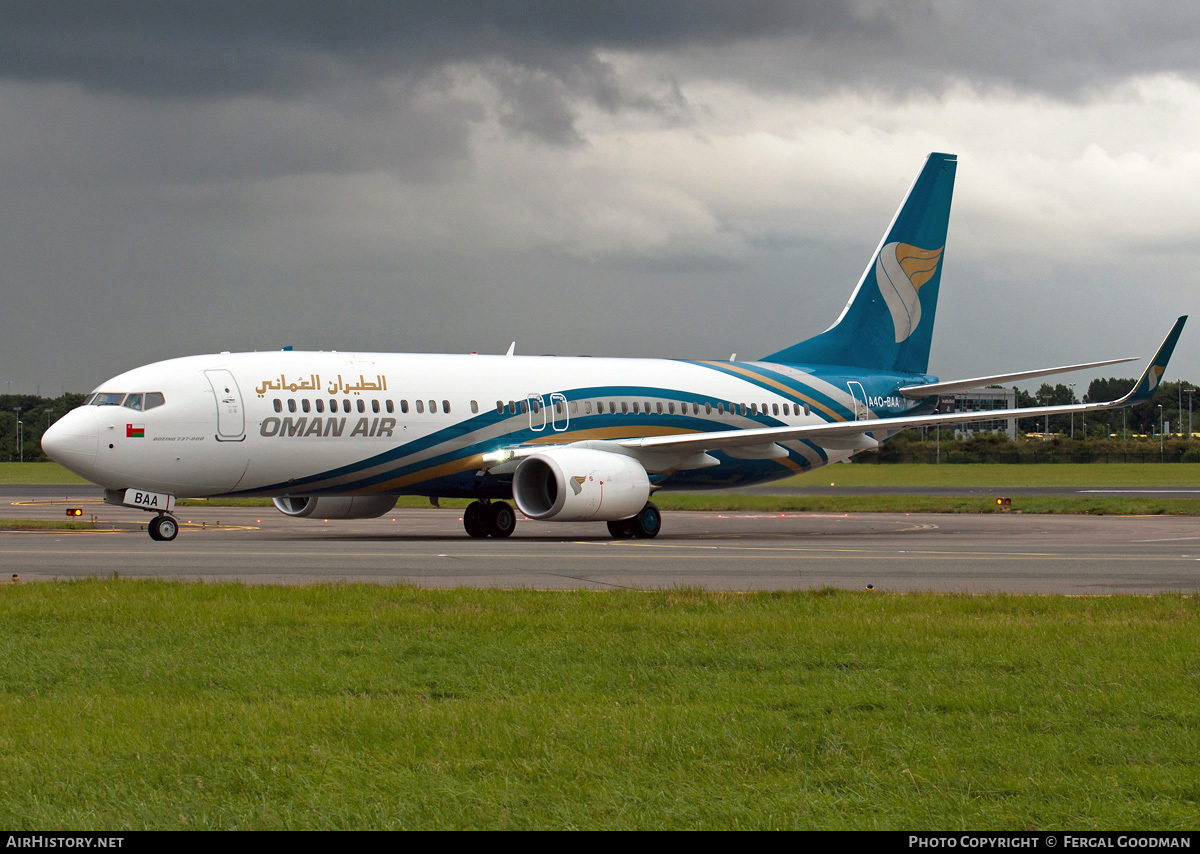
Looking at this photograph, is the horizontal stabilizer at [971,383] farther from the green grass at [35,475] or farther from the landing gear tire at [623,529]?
the green grass at [35,475]

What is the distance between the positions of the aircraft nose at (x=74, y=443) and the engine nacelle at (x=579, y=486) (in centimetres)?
814

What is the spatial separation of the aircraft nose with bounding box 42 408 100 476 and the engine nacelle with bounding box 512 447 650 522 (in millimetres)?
8142

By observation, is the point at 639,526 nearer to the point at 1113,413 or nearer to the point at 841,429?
the point at 841,429

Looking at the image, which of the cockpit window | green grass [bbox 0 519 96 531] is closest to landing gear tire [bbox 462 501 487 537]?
the cockpit window

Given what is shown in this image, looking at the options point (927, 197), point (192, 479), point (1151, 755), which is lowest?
point (1151, 755)

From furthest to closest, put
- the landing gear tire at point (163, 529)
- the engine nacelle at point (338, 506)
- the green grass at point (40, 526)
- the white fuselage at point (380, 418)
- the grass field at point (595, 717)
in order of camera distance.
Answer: the green grass at point (40, 526) → the engine nacelle at point (338, 506) → the landing gear tire at point (163, 529) → the white fuselage at point (380, 418) → the grass field at point (595, 717)

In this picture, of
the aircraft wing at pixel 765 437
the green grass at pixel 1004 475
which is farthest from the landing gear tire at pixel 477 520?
the green grass at pixel 1004 475

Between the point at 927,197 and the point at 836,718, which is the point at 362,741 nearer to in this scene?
the point at 836,718

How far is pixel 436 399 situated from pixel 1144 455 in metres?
77.5

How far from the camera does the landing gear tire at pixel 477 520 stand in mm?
29047

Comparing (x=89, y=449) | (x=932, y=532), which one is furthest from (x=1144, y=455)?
(x=89, y=449)

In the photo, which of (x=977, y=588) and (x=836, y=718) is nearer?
(x=836, y=718)

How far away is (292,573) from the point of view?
1798cm

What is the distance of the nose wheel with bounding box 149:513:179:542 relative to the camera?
2508 cm
